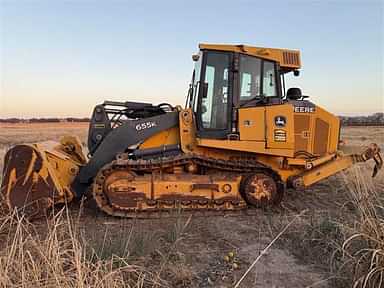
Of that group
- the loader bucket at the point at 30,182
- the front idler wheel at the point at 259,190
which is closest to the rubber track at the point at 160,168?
the front idler wheel at the point at 259,190

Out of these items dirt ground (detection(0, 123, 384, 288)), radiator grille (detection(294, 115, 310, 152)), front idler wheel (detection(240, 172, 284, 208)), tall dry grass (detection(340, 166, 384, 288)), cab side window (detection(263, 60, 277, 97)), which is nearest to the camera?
tall dry grass (detection(340, 166, 384, 288))

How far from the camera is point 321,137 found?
324 inches

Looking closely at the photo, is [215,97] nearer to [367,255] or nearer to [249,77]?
[249,77]

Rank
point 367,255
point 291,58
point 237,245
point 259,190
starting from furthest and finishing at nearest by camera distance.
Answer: point 291,58 → point 259,190 → point 237,245 → point 367,255

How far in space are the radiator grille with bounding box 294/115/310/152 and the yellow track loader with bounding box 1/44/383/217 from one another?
0.02 meters

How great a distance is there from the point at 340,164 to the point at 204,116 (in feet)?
9.26

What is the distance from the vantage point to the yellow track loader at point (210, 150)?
7.24 m

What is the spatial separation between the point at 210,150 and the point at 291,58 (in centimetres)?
243

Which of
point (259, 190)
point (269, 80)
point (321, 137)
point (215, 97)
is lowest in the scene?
point (259, 190)

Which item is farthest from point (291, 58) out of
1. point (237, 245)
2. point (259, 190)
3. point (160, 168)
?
point (237, 245)

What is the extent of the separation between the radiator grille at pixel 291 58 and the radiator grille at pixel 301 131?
1.14 metres

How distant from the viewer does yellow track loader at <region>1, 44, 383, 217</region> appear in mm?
7242

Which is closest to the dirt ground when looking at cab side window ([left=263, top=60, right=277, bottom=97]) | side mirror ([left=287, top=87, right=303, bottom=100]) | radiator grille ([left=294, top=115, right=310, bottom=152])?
radiator grille ([left=294, top=115, right=310, bottom=152])

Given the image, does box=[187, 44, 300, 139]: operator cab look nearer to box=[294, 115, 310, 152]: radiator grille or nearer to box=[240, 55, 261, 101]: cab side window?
box=[240, 55, 261, 101]: cab side window
